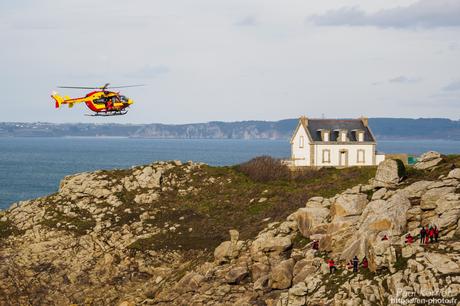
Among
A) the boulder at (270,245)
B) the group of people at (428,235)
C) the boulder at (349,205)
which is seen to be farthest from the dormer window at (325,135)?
the group of people at (428,235)

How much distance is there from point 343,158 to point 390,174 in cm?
2146

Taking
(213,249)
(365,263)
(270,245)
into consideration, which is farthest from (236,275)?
(365,263)

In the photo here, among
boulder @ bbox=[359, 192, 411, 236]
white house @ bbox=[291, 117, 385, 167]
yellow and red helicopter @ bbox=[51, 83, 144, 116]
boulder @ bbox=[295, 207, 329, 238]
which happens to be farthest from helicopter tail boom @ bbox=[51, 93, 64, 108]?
boulder @ bbox=[359, 192, 411, 236]

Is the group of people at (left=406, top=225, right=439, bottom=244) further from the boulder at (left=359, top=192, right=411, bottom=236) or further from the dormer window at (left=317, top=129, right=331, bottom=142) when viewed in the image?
the dormer window at (left=317, top=129, right=331, bottom=142)

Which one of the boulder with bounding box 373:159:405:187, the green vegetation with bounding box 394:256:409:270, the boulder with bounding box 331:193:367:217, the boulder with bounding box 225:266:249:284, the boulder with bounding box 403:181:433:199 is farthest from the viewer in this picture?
the boulder with bounding box 373:159:405:187

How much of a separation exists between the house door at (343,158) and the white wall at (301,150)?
3209 millimetres

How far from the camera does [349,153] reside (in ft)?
216

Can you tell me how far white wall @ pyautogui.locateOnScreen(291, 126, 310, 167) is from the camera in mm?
66062

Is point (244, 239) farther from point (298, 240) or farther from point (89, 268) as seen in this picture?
point (89, 268)

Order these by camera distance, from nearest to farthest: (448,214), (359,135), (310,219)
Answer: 1. (448,214)
2. (310,219)
3. (359,135)

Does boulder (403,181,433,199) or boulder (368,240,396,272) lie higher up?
boulder (403,181,433,199)

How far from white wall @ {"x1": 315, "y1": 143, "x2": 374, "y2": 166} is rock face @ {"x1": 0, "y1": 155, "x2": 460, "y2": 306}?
12.6m

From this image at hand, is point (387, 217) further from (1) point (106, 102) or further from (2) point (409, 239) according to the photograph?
(1) point (106, 102)

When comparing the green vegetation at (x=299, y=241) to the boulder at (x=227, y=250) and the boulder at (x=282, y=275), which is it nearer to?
the boulder at (x=282, y=275)
